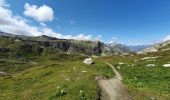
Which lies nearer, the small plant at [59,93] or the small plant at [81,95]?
the small plant at [81,95]

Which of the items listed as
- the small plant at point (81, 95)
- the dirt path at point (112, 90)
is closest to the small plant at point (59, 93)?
the small plant at point (81, 95)

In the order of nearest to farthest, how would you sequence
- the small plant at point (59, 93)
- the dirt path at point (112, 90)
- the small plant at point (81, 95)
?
the small plant at point (81, 95) < the small plant at point (59, 93) < the dirt path at point (112, 90)

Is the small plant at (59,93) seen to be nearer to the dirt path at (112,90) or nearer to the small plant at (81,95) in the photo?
the small plant at (81,95)

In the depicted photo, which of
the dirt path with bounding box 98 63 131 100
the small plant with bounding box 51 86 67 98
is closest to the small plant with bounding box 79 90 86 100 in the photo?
the small plant with bounding box 51 86 67 98

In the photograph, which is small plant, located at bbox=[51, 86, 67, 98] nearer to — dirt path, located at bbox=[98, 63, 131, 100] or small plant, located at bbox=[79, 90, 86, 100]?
small plant, located at bbox=[79, 90, 86, 100]

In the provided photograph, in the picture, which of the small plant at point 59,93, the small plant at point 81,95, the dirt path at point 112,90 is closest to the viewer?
the small plant at point 81,95

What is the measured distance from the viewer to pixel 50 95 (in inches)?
1387

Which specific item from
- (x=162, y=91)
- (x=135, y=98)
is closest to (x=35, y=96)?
(x=135, y=98)

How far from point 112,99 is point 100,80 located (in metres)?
13.5

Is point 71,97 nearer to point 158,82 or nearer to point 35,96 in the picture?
point 35,96

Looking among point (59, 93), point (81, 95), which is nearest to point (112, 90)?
point (81, 95)

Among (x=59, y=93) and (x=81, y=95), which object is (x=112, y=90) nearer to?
(x=81, y=95)

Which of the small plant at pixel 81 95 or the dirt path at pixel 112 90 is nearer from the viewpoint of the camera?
the small plant at pixel 81 95

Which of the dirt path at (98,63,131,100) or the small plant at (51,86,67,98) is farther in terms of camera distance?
the dirt path at (98,63,131,100)
